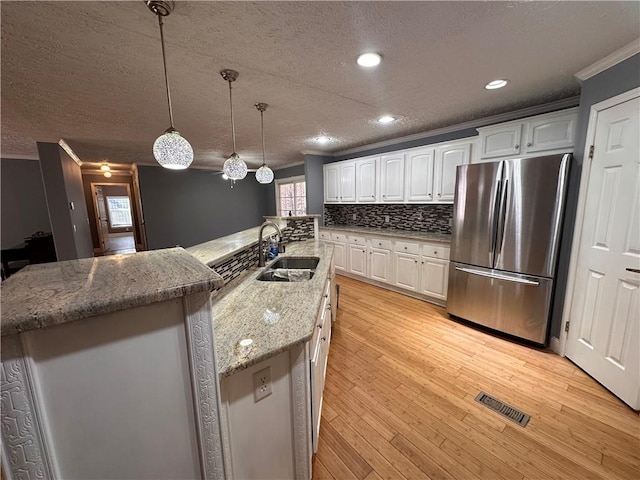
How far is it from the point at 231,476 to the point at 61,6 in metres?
2.15

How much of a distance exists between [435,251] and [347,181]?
199 centimetres

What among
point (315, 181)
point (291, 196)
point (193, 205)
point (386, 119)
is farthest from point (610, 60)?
point (193, 205)

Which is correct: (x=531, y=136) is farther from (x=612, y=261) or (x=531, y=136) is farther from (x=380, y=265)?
(x=380, y=265)

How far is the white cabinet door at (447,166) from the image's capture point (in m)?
3.10

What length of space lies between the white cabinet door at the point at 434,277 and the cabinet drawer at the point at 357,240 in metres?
1.03

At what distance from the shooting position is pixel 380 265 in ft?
12.8

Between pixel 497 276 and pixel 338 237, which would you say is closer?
pixel 497 276

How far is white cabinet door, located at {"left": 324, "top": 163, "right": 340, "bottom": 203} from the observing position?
466 cm

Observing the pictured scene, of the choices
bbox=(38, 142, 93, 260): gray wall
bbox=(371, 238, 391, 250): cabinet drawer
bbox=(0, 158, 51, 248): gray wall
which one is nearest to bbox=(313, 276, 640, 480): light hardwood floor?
bbox=(371, 238, 391, 250): cabinet drawer

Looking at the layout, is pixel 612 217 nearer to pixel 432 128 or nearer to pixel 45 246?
pixel 432 128

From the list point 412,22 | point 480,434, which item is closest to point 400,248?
point 480,434

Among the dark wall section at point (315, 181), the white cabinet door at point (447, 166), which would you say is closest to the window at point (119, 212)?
the dark wall section at point (315, 181)

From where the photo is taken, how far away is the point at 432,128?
3400 mm

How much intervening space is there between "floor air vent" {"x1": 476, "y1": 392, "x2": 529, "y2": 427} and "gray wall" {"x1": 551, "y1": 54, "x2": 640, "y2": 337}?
1.06 metres
